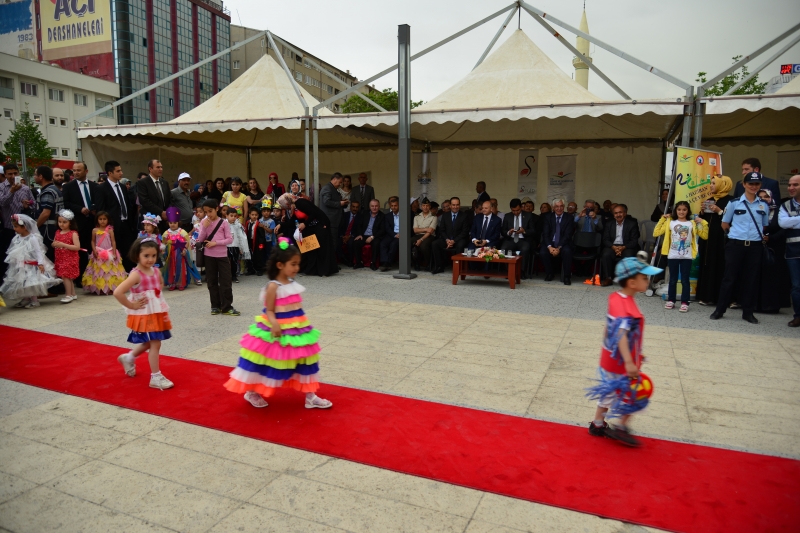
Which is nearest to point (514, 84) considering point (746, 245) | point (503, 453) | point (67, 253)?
point (746, 245)

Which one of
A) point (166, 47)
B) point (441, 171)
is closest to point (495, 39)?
point (441, 171)

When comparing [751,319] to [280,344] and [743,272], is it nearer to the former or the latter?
[743,272]

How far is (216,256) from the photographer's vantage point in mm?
7191

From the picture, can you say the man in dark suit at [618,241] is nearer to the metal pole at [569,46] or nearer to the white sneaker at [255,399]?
the metal pole at [569,46]

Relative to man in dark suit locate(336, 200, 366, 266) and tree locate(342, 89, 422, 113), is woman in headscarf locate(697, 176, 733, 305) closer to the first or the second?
man in dark suit locate(336, 200, 366, 266)

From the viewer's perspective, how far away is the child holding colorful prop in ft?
11.1

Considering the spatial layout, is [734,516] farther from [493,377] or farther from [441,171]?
[441,171]

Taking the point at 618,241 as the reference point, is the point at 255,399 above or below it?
below

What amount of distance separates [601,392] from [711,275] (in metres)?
5.57

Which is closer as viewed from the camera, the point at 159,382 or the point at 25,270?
the point at 159,382

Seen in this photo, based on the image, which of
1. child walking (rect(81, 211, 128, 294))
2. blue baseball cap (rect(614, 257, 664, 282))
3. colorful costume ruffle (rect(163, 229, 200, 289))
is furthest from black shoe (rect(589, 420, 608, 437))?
child walking (rect(81, 211, 128, 294))

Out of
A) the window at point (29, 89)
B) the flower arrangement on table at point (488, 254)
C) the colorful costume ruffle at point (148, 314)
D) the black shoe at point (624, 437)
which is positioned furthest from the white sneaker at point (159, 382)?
the window at point (29, 89)

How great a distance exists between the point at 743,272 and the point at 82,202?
951 centimetres

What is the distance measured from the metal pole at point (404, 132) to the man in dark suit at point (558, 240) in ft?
8.21
